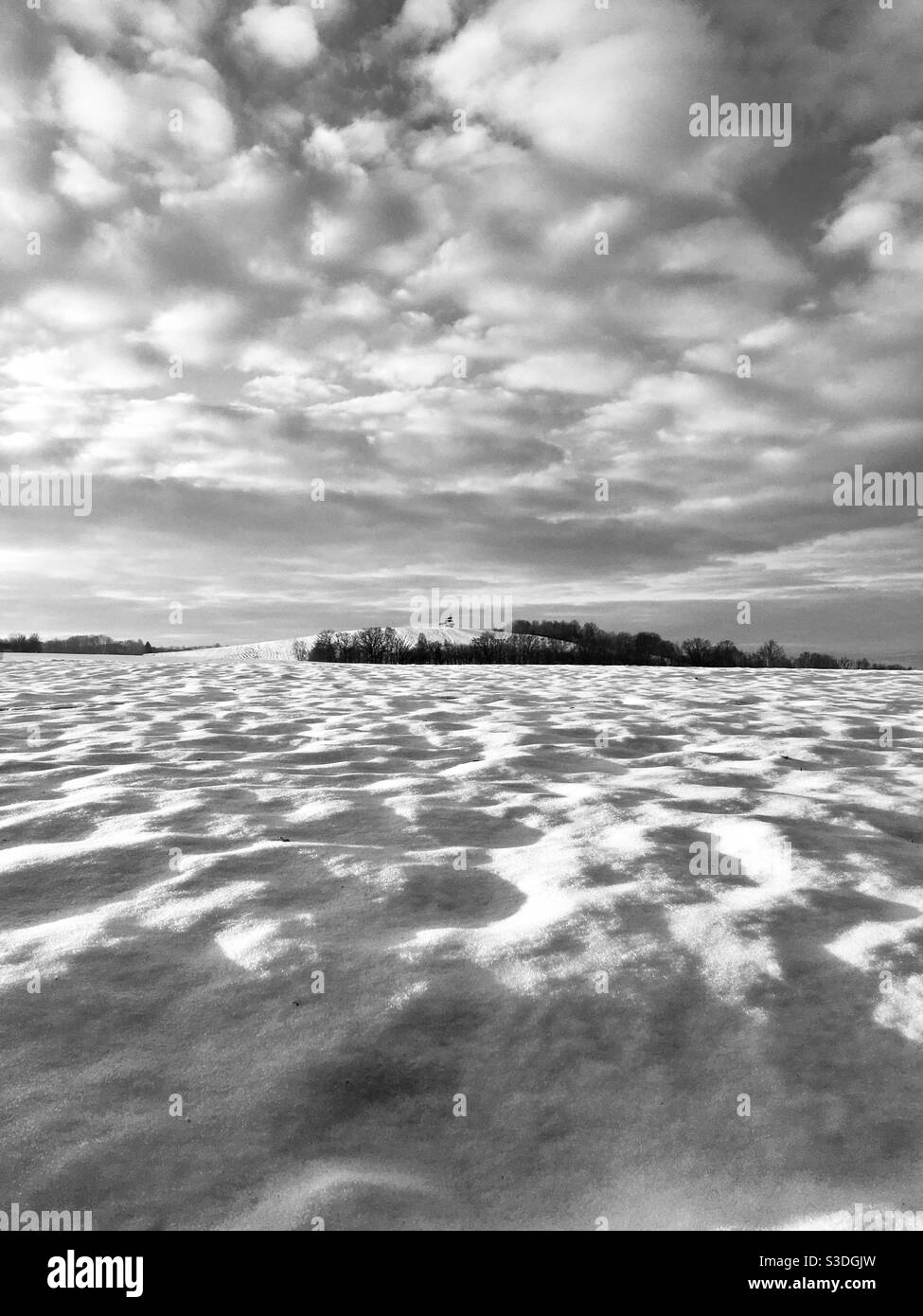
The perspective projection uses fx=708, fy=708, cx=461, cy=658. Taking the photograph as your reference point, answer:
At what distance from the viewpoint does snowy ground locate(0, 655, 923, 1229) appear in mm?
1500

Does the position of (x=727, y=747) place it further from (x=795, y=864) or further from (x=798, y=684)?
(x=798, y=684)

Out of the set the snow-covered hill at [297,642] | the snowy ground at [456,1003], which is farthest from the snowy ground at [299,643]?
the snowy ground at [456,1003]

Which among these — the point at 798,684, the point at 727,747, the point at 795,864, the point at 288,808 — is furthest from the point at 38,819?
the point at 798,684

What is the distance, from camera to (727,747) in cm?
551

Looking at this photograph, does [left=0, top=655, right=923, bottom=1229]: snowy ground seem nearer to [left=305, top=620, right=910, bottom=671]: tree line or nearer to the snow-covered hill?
[left=305, top=620, right=910, bottom=671]: tree line

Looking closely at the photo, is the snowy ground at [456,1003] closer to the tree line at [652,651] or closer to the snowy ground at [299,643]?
the tree line at [652,651]

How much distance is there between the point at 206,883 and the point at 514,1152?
1.62 meters

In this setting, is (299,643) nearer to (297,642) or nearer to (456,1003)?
(297,642)

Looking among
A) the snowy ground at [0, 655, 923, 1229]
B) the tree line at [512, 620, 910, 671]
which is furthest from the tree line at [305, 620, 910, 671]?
the snowy ground at [0, 655, 923, 1229]

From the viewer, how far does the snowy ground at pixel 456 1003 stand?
4.92 ft

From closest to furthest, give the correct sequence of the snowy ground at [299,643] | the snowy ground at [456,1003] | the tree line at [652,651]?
the snowy ground at [456,1003], the tree line at [652,651], the snowy ground at [299,643]

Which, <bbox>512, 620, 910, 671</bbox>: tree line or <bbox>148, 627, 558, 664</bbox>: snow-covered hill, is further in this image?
→ <bbox>148, 627, 558, 664</bbox>: snow-covered hill

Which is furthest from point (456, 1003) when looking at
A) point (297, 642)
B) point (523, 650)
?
point (297, 642)

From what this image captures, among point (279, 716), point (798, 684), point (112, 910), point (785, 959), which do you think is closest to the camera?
point (785, 959)
